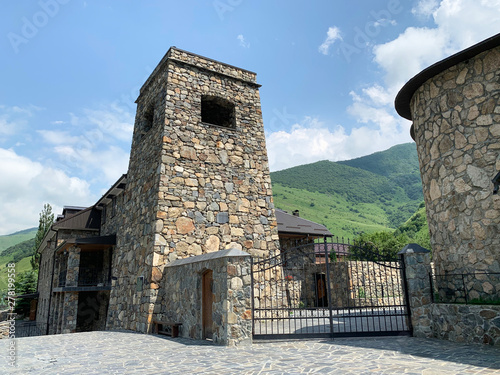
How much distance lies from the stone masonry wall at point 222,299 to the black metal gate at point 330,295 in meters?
0.39

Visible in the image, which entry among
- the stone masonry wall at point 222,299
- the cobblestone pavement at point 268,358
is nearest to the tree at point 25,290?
the cobblestone pavement at point 268,358

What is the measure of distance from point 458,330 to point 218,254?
16.4ft

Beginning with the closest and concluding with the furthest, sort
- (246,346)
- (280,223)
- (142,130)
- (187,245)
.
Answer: (246,346) < (187,245) < (142,130) < (280,223)

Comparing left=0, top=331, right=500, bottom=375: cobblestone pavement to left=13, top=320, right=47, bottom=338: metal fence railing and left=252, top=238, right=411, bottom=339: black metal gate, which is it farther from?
left=13, top=320, right=47, bottom=338: metal fence railing

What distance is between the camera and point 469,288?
741 cm

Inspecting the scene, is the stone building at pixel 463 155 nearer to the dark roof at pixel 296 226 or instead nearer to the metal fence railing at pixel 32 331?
the dark roof at pixel 296 226

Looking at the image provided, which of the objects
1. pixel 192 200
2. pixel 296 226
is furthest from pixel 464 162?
pixel 296 226

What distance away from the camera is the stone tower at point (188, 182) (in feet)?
35.6

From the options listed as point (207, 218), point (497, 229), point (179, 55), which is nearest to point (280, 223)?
point (207, 218)

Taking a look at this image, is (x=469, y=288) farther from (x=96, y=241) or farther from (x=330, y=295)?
(x=96, y=241)

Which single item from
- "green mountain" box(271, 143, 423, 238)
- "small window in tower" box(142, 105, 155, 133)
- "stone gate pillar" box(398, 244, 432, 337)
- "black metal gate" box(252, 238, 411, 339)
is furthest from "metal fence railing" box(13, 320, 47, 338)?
"green mountain" box(271, 143, 423, 238)

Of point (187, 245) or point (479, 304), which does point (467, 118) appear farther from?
point (187, 245)

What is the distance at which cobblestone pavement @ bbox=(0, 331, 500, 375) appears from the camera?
5168mm

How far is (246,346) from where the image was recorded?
24.3ft
